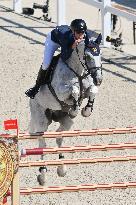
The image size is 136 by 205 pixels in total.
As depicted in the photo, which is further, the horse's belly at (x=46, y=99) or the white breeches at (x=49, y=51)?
the horse's belly at (x=46, y=99)

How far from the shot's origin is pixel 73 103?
5988 mm

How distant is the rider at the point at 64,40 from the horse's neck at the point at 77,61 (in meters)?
0.04

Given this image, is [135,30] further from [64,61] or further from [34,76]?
[64,61]

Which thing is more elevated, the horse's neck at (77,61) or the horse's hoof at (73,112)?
the horse's neck at (77,61)

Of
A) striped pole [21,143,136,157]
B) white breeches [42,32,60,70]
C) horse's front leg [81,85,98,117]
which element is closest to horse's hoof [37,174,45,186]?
horse's front leg [81,85,98,117]

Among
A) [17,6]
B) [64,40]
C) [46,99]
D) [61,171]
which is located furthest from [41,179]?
[17,6]

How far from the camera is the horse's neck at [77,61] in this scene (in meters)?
5.69

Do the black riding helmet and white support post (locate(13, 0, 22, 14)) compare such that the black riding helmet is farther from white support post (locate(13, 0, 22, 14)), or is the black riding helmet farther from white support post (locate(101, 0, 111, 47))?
white support post (locate(13, 0, 22, 14))

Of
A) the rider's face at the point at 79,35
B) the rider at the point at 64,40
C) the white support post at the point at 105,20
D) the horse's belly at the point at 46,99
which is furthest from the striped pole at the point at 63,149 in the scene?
the white support post at the point at 105,20

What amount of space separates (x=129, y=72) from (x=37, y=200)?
5.11 metres

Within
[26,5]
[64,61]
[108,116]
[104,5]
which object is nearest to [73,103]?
[64,61]

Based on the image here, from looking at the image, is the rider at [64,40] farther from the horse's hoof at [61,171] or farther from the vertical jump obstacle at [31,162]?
the horse's hoof at [61,171]

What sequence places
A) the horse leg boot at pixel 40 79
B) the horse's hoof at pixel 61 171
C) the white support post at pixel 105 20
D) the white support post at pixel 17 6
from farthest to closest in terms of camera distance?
the white support post at pixel 17 6 → the white support post at pixel 105 20 → the horse's hoof at pixel 61 171 → the horse leg boot at pixel 40 79

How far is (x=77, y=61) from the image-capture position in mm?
5789
